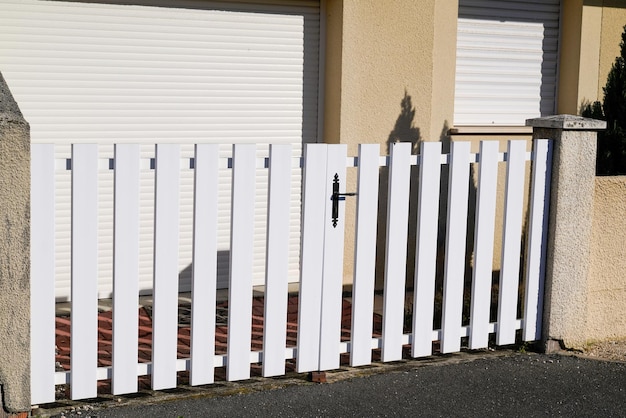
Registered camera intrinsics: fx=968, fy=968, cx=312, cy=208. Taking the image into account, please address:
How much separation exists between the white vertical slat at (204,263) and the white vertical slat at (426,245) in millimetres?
1424

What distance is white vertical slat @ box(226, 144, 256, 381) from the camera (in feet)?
18.6

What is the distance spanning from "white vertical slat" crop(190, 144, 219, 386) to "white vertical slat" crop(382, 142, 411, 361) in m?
1.18

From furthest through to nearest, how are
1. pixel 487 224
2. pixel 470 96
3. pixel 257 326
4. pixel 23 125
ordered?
pixel 470 96 < pixel 257 326 < pixel 487 224 < pixel 23 125

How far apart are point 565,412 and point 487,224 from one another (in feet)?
4.60

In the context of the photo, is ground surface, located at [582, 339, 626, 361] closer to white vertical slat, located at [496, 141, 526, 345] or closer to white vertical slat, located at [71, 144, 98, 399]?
white vertical slat, located at [496, 141, 526, 345]

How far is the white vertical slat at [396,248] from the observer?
6117mm

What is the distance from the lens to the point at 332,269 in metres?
6.07

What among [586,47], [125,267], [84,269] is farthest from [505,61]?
[84,269]

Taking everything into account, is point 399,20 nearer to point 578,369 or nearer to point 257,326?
point 257,326

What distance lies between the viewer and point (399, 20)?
→ 891 cm

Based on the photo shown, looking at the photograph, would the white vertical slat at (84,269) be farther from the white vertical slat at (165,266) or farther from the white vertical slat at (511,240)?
the white vertical slat at (511,240)

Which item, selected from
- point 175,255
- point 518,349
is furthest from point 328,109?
point 175,255

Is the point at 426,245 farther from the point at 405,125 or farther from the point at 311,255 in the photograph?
the point at 405,125

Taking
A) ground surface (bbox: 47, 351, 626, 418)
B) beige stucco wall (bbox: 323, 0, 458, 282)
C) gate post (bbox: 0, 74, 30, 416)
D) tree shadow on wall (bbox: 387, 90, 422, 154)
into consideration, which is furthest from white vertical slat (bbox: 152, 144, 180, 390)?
tree shadow on wall (bbox: 387, 90, 422, 154)
